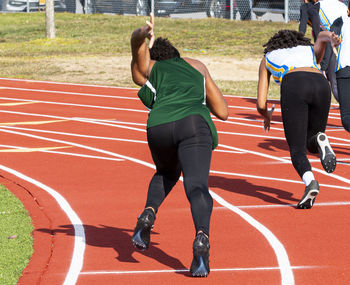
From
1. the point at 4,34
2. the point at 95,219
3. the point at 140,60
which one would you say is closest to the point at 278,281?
the point at 140,60

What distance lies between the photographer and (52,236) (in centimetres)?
727

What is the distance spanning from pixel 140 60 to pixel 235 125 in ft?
28.0

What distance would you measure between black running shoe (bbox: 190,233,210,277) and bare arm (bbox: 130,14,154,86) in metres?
1.25

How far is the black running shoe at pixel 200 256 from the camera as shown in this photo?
18.5 feet

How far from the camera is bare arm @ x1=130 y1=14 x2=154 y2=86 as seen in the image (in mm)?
5773

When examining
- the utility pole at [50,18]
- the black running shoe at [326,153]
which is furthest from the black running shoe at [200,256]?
the utility pole at [50,18]

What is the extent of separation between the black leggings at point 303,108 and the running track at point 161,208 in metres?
0.65

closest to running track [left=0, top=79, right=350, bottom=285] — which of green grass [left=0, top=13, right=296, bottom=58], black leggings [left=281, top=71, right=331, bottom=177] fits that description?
black leggings [left=281, top=71, right=331, bottom=177]

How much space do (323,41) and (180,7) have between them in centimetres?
2914

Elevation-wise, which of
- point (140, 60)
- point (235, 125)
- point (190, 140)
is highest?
point (140, 60)

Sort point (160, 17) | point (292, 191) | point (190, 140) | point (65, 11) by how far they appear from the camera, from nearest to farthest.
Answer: point (190, 140), point (292, 191), point (160, 17), point (65, 11)

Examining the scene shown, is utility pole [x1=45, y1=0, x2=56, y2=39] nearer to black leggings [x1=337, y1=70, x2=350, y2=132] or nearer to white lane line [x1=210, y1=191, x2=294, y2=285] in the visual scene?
black leggings [x1=337, y1=70, x2=350, y2=132]

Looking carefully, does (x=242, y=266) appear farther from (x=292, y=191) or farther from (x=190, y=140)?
(x=292, y=191)

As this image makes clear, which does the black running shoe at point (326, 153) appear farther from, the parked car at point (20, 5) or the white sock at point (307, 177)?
the parked car at point (20, 5)
